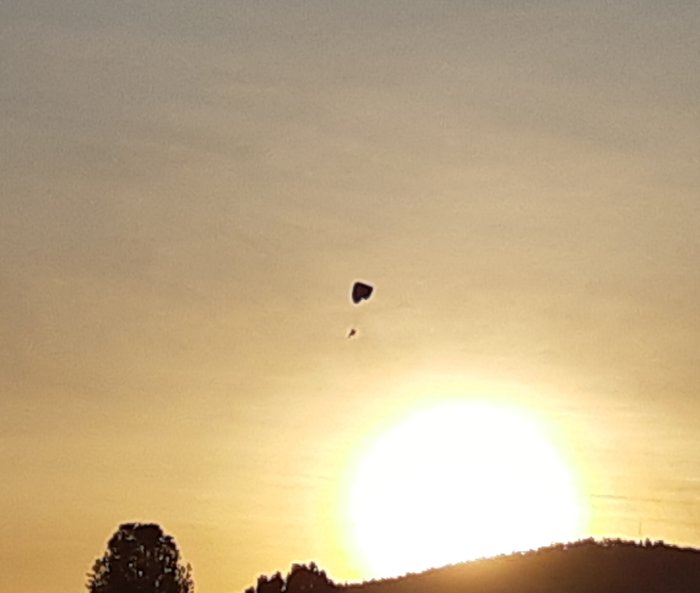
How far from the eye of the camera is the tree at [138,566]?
4926 inches

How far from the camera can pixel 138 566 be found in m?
126

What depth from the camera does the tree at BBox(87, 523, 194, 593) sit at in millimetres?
125125

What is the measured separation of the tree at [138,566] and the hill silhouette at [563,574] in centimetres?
500

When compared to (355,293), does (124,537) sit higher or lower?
higher

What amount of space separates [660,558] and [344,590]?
16.9m

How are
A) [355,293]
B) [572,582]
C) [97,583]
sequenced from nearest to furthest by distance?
1. [355,293]
2. [572,582]
3. [97,583]

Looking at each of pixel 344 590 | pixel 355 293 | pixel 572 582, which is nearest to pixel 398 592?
pixel 344 590

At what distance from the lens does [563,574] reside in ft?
388

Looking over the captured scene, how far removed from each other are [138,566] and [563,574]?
2236cm

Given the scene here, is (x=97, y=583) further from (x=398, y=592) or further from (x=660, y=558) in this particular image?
(x=660, y=558)

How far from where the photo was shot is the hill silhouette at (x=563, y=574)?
11675cm

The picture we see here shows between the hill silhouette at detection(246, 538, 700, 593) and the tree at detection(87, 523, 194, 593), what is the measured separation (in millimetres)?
5000

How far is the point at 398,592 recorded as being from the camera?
125 meters

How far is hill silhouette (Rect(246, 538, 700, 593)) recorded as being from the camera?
383ft
